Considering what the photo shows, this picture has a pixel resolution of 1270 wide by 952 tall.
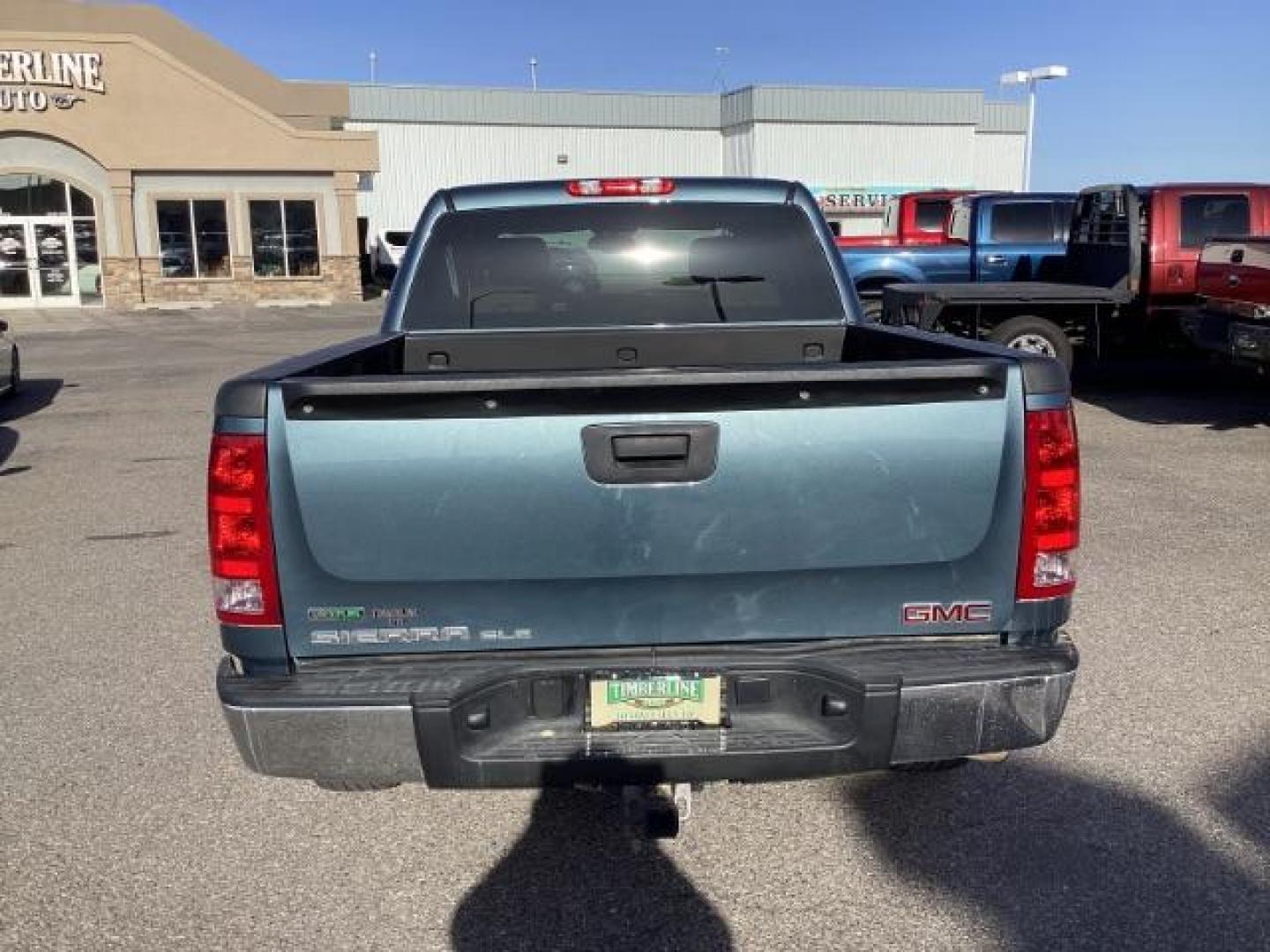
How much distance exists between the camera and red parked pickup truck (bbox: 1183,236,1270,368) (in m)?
10.0

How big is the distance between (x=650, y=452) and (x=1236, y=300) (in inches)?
369

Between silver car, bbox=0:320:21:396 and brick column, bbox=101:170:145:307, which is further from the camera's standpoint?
brick column, bbox=101:170:145:307

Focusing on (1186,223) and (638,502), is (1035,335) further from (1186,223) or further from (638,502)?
(638,502)

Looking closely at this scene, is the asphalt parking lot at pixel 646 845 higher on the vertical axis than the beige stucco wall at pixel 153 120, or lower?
lower

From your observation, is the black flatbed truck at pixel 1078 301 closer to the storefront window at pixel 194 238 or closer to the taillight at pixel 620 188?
the taillight at pixel 620 188

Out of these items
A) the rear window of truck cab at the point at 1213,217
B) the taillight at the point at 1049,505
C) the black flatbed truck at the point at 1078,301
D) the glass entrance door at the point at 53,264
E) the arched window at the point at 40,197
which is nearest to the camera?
the taillight at the point at 1049,505

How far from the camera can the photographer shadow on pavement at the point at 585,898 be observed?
10.0 ft

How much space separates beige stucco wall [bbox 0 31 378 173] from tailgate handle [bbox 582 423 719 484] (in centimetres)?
3057

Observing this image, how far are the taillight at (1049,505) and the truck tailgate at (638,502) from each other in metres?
0.04

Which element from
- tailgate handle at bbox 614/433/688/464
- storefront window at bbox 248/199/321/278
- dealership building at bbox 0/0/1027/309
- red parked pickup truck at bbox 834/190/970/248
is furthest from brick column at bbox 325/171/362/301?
tailgate handle at bbox 614/433/688/464

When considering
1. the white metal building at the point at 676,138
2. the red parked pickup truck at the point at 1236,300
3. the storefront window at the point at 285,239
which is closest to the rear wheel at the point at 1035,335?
the red parked pickup truck at the point at 1236,300

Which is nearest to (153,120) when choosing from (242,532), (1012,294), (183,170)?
(183,170)

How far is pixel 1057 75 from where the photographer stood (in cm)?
3712

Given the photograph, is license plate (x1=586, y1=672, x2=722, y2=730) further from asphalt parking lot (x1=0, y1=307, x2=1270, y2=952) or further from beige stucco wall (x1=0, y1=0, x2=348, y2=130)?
beige stucco wall (x1=0, y1=0, x2=348, y2=130)
